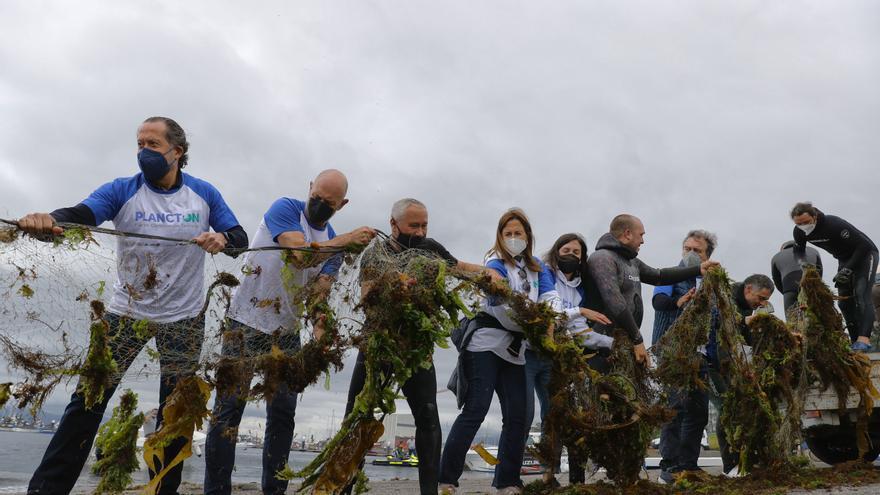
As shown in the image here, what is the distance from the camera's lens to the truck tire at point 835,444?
784 centimetres

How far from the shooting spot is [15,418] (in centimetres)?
464

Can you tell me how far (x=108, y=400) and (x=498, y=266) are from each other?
9.67ft

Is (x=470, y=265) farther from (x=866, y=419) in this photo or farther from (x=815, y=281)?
(x=866, y=419)

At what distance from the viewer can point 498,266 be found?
6027 mm

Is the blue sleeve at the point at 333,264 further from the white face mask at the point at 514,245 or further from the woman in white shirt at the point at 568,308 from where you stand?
the woman in white shirt at the point at 568,308

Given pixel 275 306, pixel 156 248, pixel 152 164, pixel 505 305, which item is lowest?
pixel 275 306

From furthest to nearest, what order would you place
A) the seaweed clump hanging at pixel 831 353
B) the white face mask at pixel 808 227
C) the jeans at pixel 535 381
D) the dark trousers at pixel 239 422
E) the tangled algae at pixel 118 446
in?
the white face mask at pixel 808 227, the seaweed clump hanging at pixel 831 353, the jeans at pixel 535 381, the tangled algae at pixel 118 446, the dark trousers at pixel 239 422

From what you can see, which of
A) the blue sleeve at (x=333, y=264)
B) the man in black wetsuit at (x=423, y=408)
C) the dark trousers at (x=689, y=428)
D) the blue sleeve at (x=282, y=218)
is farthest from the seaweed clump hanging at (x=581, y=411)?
the dark trousers at (x=689, y=428)

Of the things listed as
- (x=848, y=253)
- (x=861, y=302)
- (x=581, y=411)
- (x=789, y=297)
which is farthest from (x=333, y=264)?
(x=848, y=253)

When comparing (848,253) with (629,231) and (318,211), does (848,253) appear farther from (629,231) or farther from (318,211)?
(318,211)

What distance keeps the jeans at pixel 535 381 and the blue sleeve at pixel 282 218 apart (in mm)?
2054

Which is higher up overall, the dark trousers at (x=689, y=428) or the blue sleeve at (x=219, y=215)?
the blue sleeve at (x=219, y=215)

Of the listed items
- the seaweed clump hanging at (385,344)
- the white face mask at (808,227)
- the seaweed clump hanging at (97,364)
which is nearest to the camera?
the seaweed clump hanging at (385,344)

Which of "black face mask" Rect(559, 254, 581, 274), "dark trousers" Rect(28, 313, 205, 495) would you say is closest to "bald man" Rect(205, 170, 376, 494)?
"dark trousers" Rect(28, 313, 205, 495)
